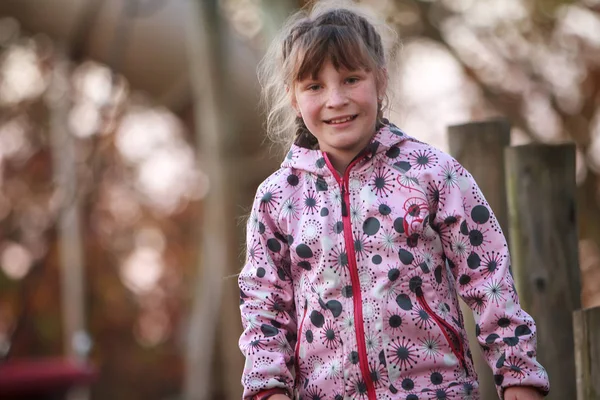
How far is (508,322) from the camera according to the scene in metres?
2.16

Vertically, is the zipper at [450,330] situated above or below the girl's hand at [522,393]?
above

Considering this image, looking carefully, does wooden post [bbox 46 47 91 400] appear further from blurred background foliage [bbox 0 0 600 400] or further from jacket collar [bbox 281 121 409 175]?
jacket collar [bbox 281 121 409 175]

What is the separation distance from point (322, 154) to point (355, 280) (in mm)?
301

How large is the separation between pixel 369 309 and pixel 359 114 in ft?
1.40

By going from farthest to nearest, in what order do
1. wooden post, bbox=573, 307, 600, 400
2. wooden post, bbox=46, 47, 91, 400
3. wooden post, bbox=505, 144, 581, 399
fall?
1. wooden post, bbox=46, 47, 91, 400
2. wooden post, bbox=505, 144, 581, 399
3. wooden post, bbox=573, 307, 600, 400

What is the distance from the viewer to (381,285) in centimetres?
217

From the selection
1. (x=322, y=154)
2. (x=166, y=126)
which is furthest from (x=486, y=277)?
(x=166, y=126)

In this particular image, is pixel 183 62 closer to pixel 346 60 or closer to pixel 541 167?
pixel 541 167

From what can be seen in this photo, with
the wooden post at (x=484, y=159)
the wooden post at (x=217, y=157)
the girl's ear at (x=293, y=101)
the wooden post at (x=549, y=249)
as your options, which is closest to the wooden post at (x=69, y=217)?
the wooden post at (x=217, y=157)

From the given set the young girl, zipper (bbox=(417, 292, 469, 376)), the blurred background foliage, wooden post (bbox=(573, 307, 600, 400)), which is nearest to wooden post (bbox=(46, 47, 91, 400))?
the blurred background foliage

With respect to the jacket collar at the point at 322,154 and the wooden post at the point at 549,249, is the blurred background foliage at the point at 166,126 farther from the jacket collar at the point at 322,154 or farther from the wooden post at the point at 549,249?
the wooden post at the point at 549,249

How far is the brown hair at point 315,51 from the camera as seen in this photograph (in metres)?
2.29

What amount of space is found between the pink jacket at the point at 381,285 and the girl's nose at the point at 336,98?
109 mm

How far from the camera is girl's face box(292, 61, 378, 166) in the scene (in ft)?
7.48
